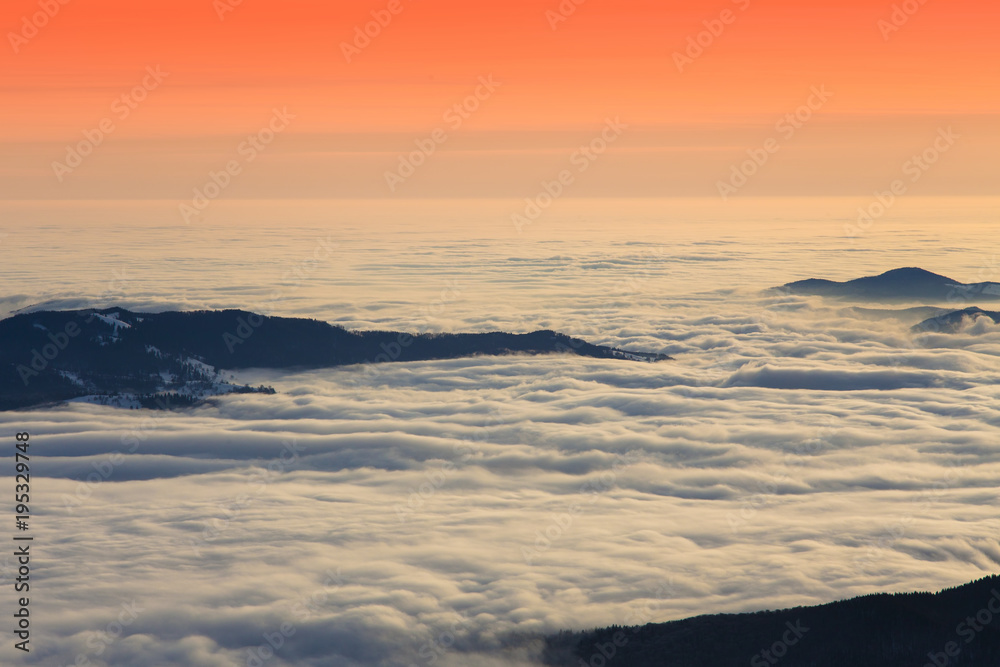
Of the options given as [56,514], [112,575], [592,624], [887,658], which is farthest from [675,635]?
[56,514]

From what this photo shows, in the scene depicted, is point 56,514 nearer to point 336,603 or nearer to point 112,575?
point 112,575

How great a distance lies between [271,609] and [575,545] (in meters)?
56.1

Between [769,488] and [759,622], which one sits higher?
[769,488]

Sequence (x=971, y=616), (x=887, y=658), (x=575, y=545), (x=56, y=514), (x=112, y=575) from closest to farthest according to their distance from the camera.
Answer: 1. (x=887, y=658)
2. (x=971, y=616)
3. (x=112, y=575)
4. (x=575, y=545)
5. (x=56, y=514)

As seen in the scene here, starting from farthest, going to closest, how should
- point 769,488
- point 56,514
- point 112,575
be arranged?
point 769,488, point 56,514, point 112,575

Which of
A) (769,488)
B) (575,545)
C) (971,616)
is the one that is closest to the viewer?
(971,616)

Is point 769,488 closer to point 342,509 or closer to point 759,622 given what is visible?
point 759,622

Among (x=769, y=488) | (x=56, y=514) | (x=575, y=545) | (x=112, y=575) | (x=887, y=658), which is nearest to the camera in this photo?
(x=887, y=658)

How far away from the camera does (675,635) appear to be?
134375 millimetres

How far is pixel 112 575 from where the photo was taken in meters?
148

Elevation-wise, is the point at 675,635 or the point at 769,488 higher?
the point at 769,488

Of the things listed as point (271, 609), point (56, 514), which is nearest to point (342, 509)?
point (271, 609)

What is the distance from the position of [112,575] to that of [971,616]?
139m

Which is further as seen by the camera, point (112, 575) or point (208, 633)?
point (112, 575)
